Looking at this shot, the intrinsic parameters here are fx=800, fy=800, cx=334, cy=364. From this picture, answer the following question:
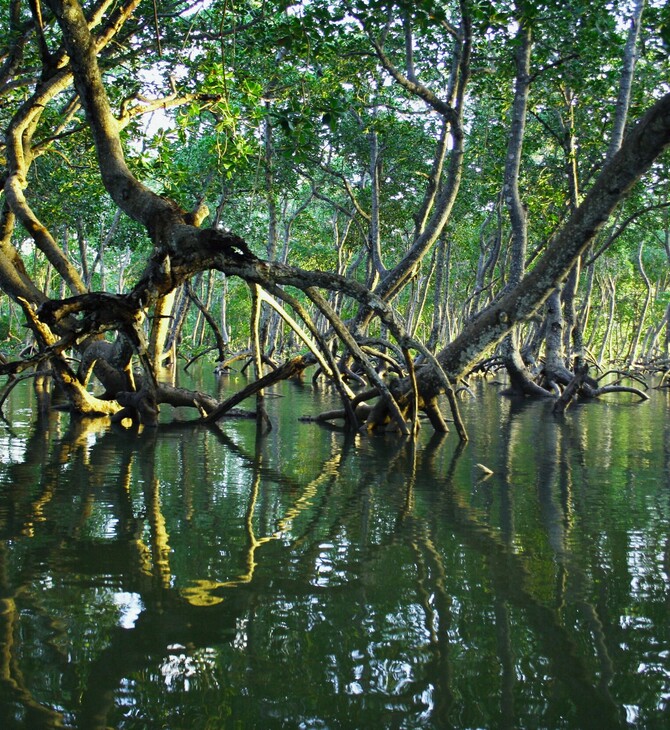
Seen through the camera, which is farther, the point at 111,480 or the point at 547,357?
the point at 547,357

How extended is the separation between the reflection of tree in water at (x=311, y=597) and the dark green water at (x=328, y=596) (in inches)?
0.5

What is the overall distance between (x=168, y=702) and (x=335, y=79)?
570 inches

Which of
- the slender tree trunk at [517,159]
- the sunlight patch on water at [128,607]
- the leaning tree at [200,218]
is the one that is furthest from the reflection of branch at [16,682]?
the slender tree trunk at [517,159]

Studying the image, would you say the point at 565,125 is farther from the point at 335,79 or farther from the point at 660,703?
the point at 660,703

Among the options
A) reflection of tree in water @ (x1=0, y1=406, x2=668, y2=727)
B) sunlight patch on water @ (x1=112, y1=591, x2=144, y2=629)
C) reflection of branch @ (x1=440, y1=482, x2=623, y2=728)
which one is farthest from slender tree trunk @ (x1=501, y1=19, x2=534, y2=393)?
sunlight patch on water @ (x1=112, y1=591, x2=144, y2=629)

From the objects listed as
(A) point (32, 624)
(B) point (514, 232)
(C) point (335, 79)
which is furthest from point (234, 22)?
(A) point (32, 624)

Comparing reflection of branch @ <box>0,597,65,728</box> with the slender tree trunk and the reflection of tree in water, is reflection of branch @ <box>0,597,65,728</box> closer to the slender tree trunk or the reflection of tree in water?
the reflection of tree in water

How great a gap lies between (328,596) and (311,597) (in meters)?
0.09

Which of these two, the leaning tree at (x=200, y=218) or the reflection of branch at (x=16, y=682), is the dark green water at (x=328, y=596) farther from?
the leaning tree at (x=200, y=218)

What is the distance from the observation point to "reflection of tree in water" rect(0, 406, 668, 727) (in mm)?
3018

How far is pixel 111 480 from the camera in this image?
699 cm

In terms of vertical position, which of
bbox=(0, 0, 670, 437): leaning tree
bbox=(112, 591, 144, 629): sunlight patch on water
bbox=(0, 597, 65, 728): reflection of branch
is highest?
bbox=(0, 0, 670, 437): leaning tree

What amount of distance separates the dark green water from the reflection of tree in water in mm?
14

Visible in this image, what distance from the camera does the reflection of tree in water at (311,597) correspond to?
302 centimetres
